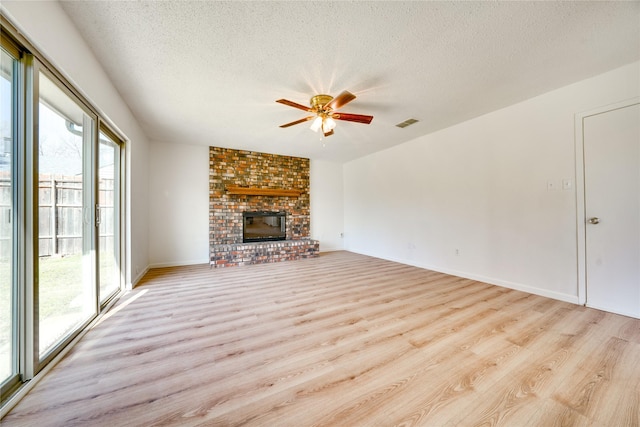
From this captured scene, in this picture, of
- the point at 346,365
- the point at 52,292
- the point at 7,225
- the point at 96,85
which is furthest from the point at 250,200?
the point at 346,365

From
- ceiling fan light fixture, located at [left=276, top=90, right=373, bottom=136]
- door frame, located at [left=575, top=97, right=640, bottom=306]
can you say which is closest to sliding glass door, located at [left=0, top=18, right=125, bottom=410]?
ceiling fan light fixture, located at [left=276, top=90, right=373, bottom=136]

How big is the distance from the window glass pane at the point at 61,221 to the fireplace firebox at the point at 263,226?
9.94 feet

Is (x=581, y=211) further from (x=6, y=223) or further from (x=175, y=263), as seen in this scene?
(x=175, y=263)

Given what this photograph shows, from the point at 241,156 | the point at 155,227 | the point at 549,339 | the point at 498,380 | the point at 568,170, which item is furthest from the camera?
the point at 241,156

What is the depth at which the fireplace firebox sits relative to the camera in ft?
17.0

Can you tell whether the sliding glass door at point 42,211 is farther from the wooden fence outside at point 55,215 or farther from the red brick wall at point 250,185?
the red brick wall at point 250,185

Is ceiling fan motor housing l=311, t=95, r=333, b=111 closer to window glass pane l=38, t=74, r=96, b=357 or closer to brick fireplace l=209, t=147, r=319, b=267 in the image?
window glass pane l=38, t=74, r=96, b=357

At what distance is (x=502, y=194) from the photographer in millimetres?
3223

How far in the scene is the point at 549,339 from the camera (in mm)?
1873

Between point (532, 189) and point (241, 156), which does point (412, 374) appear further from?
point (241, 156)

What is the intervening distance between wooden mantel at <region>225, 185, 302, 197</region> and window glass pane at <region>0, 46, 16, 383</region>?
3.60m

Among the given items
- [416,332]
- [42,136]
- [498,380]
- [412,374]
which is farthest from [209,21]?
[498,380]

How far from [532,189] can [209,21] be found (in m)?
3.86

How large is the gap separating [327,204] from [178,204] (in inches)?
135
